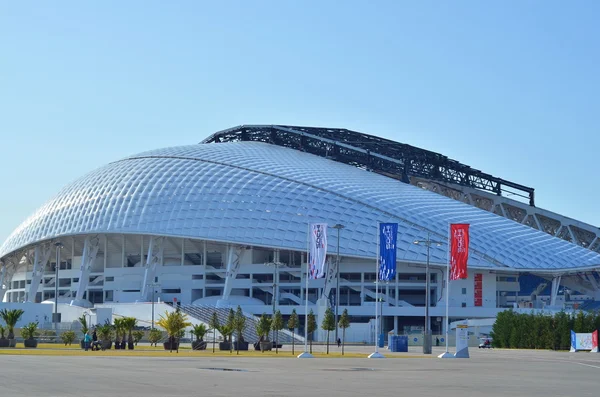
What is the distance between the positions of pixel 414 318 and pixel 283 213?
63.2 feet

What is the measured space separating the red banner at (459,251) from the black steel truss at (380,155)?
77822 mm

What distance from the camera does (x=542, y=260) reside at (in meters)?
115

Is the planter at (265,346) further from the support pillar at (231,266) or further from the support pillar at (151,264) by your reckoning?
the support pillar at (151,264)

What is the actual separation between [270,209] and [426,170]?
140 ft

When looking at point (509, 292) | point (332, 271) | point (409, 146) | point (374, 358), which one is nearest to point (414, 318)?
point (332, 271)

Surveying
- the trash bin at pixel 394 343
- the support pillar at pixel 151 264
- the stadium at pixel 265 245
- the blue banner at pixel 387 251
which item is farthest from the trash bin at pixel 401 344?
the support pillar at pixel 151 264

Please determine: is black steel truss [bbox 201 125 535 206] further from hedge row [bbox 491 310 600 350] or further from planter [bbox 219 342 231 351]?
planter [bbox 219 342 231 351]

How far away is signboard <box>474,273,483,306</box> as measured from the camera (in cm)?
11294

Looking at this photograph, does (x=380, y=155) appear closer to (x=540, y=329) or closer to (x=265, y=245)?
(x=265, y=245)

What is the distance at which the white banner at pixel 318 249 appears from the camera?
243 ft

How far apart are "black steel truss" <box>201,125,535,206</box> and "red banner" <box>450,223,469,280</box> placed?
3064 inches

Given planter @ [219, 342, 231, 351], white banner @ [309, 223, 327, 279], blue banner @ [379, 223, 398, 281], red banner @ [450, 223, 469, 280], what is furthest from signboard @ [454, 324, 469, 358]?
planter @ [219, 342, 231, 351]

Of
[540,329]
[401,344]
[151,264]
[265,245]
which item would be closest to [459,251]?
[401,344]

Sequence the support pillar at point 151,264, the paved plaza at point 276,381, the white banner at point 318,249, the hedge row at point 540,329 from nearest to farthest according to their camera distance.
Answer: the paved plaza at point 276,381
the white banner at point 318,249
the hedge row at point 540,329
the support pillar at point 151,264
